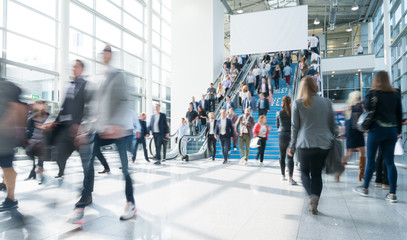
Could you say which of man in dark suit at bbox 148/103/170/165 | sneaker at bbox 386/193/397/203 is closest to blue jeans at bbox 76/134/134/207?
sneaker at bbox 386/193/397/203

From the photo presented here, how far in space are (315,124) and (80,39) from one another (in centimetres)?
1260

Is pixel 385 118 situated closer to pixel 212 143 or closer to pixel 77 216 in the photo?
pixel 77 216

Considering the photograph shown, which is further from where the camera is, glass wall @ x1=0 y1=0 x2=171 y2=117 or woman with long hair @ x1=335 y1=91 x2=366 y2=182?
Result: glass wall @ x1=0 y1=0 x2=171 y2=117

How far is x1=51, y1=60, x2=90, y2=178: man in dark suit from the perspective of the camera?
322cm

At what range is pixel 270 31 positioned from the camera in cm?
1491

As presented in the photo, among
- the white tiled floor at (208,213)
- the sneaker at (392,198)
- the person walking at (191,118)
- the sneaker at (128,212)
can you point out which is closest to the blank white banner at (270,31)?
the person walking at (191,118)

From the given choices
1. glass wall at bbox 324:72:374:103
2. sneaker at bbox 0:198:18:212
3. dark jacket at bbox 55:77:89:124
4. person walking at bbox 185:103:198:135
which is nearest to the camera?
dark jacket at bbox 55:77:89:124

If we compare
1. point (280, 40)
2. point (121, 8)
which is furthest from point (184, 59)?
point (280, 40)

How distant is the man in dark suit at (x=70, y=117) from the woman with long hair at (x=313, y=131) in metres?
2.39

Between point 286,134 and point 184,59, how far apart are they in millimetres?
13010

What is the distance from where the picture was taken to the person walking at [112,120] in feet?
9.72

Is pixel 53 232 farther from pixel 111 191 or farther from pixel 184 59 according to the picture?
pixel 184 59

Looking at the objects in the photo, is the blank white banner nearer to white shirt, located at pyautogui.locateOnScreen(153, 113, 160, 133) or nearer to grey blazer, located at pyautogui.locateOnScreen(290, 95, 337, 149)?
white shirt, located at pyautogui.locateOnScreen(153, 113, 160, 133)

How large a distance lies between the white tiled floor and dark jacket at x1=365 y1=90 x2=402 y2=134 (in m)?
1.07
